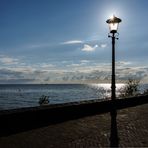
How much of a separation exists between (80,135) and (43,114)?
7.88 ft

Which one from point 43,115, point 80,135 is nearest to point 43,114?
point 43,115

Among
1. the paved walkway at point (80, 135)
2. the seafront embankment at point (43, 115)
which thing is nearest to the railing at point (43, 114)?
the seafront embankment at point (43, 115)

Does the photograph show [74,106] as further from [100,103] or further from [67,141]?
[67,141]

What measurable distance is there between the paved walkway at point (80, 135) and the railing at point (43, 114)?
0.47 metres

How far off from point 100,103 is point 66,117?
323cm

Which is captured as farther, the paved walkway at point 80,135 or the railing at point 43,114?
the railing at point 43,114

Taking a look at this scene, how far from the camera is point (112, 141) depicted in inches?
348

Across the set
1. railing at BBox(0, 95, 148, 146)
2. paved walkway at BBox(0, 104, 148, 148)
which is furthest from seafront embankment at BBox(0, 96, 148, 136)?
paved walkway at BBox(0, 104, 148, 148)

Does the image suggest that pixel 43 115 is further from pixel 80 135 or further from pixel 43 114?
pixel 80 135

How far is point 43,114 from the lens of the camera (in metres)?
11.5

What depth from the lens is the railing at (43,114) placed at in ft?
32.6

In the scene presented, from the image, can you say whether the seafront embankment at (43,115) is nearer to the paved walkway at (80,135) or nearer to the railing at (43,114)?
the railing at (43,114)

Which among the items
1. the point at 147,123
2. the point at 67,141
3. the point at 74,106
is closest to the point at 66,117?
the point at 74,106

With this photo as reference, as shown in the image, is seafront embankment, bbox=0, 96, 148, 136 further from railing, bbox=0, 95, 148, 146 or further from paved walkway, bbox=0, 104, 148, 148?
paved walkway, bbox=0, 104, 148, 148
